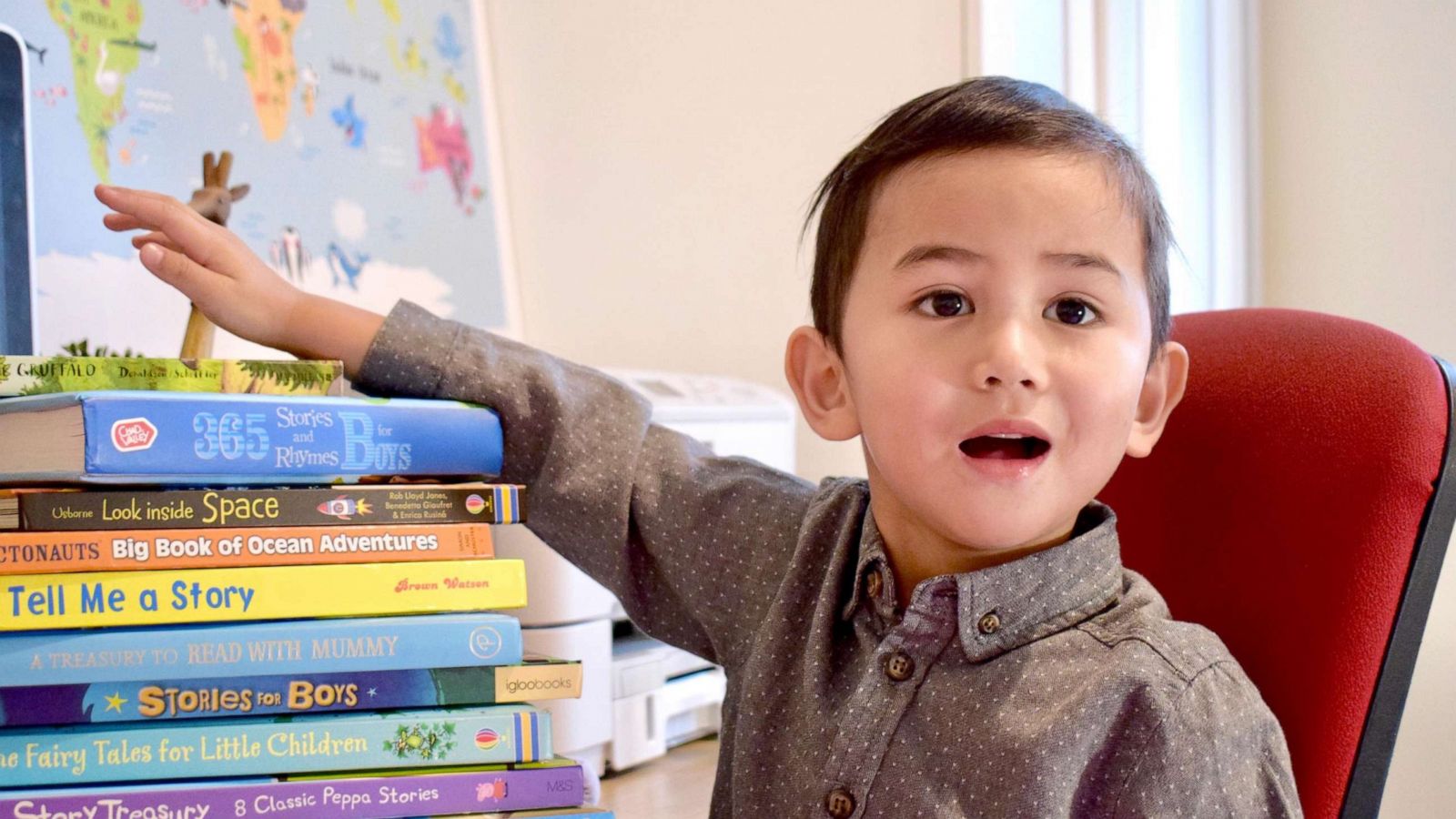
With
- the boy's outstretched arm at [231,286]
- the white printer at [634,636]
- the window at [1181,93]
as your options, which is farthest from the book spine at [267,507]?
the window at [1181,93]

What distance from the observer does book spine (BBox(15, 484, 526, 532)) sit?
0.58 metres

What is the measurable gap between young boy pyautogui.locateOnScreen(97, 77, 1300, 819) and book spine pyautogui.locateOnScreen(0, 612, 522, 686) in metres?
0.24

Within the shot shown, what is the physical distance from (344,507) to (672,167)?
160 cm

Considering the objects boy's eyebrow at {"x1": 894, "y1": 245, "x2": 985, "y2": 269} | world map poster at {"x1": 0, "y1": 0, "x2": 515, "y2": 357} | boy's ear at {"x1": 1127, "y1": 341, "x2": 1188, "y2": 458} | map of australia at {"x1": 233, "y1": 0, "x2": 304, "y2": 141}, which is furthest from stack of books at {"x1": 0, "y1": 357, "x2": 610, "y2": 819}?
map of australia at {"x1": 233, "y1": 0, "x2": 304, "y2": 141}

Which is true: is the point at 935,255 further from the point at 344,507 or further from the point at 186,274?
the point at 186,274

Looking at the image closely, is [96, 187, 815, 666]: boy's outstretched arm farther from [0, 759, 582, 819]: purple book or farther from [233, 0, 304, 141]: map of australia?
[233, 0, 304, 141]: map of australia

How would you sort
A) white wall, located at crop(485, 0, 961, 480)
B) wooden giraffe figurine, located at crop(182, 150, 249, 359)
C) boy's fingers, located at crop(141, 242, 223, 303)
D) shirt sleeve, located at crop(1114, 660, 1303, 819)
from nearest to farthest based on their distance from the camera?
shirt sleeve, located at crop(1114, 660, 1303, 819)
boy's fingers, located at crop(141, 242, 223, 303)
wooden giraffe figurine, located at crop(182, 150, 249, 359)
white wall, located at crop(485, 0, 961, 480)

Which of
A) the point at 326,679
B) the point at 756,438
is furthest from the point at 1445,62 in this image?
the point at 326,679

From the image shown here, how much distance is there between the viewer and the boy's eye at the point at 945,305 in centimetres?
74

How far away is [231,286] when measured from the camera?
2.66 feet

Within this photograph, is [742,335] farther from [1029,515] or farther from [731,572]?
[1029,515]

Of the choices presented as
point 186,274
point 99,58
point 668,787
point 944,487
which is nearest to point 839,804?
point 944,487

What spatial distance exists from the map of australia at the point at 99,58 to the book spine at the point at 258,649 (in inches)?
36.9

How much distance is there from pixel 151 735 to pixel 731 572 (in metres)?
0.40
